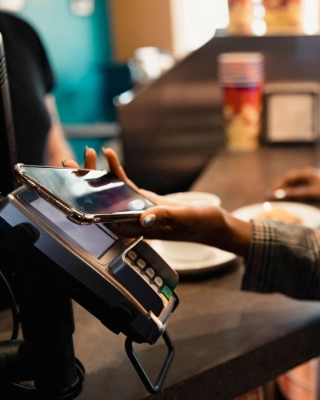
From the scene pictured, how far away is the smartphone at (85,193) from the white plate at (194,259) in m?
0.24

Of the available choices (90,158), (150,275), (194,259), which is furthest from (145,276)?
(194,259)

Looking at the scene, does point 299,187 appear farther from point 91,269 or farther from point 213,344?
point 91,269

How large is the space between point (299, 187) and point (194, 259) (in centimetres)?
49

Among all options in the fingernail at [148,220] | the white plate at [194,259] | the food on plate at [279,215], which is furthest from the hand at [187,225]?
the food on plate at [279,215]

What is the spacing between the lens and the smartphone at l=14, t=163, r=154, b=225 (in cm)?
47

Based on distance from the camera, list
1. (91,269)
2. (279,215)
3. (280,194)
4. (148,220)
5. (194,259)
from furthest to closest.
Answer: (280,194) → (279,215) → (194,259) → (148,220) → (91,269)

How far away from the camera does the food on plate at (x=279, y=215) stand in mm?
1019

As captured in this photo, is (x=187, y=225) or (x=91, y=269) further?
(x=187, y=225)

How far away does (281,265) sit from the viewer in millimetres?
761

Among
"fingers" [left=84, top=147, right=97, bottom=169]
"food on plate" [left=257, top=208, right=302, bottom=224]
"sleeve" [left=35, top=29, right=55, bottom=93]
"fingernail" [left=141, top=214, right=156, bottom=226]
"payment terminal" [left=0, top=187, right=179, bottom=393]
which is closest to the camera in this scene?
"payment terminal" [left=0, top=187, right=179, bottom=393]

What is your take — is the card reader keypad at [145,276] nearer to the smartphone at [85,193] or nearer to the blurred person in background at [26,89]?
the smartphone at [85,193]

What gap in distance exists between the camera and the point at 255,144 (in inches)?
69.1

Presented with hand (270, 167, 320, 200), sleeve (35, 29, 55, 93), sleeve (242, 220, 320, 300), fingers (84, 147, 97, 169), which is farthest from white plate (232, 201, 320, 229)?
sleeve (35, 29, 55, 93)

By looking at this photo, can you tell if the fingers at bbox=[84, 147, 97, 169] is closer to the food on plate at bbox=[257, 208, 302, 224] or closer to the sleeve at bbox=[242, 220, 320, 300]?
the sleeve at bbox=[242, 220, 320, 300]
